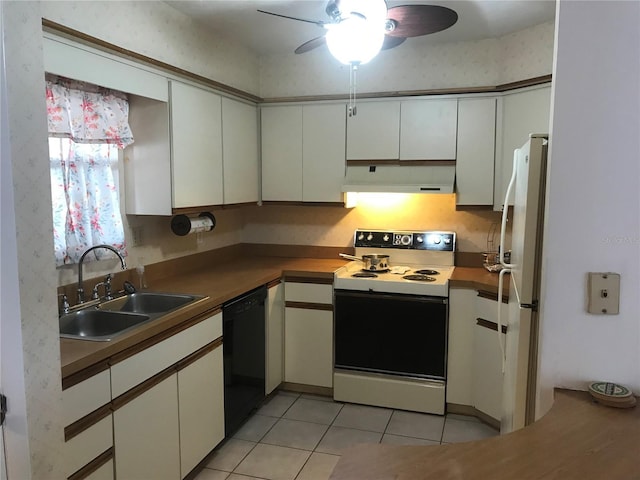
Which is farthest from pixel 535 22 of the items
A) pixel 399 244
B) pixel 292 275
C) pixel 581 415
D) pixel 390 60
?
pixel 581 415

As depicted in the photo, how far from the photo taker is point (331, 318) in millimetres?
3541

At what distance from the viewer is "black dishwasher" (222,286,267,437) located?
293 cm

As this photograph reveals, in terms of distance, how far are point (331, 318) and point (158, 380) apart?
58.1 inches

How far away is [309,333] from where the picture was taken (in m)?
3.60

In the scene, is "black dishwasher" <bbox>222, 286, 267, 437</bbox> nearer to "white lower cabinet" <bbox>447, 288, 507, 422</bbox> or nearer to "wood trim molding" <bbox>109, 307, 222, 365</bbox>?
"wood trim molding" <bbox>109, 307, 222, 365</bbox>

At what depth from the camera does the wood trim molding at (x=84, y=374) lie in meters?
1.78

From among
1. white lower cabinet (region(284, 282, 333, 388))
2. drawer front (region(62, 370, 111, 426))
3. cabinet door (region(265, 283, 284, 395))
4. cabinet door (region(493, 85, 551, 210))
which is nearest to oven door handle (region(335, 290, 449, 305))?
white lower cabinet (region(284, 282, 333, 388))

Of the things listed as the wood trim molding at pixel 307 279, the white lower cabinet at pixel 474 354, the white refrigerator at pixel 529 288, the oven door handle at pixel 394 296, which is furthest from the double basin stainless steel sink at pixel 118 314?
the white lower cabinet at pixel 474 354

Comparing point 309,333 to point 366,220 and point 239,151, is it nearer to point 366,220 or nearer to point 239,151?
point 366,220

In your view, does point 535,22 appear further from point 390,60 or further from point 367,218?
point 367,218

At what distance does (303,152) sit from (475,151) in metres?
1.21

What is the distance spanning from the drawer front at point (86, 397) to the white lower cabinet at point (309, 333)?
1741 mm

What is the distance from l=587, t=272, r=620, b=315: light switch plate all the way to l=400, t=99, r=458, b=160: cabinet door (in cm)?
228

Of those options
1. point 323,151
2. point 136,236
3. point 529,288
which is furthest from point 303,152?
point 529,288
